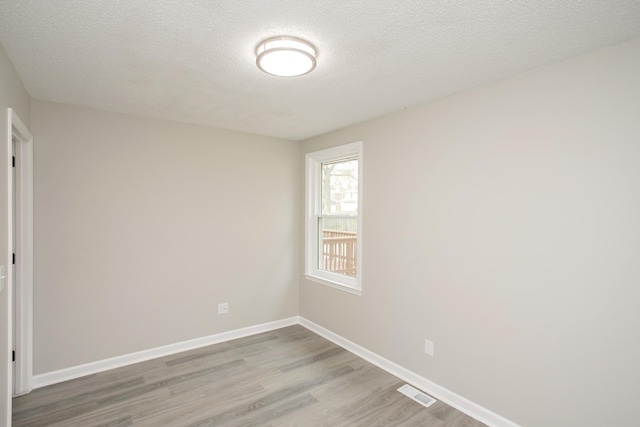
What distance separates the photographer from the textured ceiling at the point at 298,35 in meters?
1.52

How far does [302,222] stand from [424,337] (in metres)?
2.22

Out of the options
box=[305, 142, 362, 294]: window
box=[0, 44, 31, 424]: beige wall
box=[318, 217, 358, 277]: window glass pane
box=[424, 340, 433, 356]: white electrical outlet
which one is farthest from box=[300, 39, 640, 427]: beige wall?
box=[0, 44, 31, 424]: beige wall

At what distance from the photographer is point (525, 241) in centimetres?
219

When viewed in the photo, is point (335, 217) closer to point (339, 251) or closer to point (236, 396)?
point (339, 251)

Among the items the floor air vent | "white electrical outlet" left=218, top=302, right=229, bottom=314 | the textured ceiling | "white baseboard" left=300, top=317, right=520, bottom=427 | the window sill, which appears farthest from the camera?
"white electrical outlet" left=218, top=302, right=229, bottom=314

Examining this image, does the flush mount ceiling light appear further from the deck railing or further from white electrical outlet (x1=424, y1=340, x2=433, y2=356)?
white electrical outlet (x1=424, y1=340, x2=433, y2=356)

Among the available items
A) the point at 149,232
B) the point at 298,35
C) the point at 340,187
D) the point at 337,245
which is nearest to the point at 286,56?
the point at 298,35

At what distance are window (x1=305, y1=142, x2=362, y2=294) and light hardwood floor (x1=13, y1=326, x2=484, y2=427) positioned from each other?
947mm

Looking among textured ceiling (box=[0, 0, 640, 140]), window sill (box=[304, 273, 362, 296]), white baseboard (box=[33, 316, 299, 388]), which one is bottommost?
white baseboard (box=[33, 316, 299, 388])

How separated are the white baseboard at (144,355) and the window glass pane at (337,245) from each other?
3.31 ft

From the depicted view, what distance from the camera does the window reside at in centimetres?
371

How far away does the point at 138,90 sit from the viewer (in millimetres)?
2594

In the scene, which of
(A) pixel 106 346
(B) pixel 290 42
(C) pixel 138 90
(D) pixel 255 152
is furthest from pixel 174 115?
(A) pixel 106 346

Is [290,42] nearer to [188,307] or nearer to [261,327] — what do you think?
[188,307]
